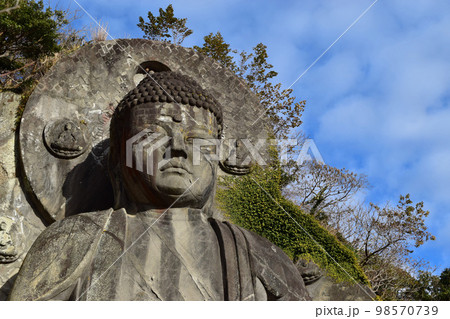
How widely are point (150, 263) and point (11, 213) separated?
186 centimetres

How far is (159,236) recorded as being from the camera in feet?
15.9

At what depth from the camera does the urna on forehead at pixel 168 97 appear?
5.21m

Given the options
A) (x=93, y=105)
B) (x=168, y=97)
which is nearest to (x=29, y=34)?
(x=93, y=105)

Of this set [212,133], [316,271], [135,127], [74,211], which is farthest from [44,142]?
[316,271]

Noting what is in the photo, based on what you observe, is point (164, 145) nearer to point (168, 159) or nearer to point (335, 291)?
point (168, 159)

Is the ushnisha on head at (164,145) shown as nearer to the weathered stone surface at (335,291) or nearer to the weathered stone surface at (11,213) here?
the weathered stone surface at (11,213)

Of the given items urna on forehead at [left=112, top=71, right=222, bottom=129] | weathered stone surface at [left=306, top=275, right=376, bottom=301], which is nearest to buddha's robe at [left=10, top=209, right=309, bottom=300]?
urna on forehead at [left=112, top=71, right=222, bottom=129]

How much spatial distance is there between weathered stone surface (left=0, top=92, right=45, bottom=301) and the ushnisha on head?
1.08 m

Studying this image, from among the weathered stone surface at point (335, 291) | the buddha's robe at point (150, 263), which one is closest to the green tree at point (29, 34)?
the buddha's robe at point (150, 263)

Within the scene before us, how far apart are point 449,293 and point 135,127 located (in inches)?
420

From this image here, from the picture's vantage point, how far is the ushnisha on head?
4.96 metres

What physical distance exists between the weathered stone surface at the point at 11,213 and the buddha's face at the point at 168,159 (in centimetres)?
128

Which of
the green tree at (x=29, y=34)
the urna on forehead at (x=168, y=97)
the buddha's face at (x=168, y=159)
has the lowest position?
the buddha's face at (x=168, y=159)

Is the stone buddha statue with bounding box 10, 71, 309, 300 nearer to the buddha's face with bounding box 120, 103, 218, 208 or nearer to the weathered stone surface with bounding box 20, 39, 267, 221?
the buddha's face with bounding box 120, 103, 218, 208
